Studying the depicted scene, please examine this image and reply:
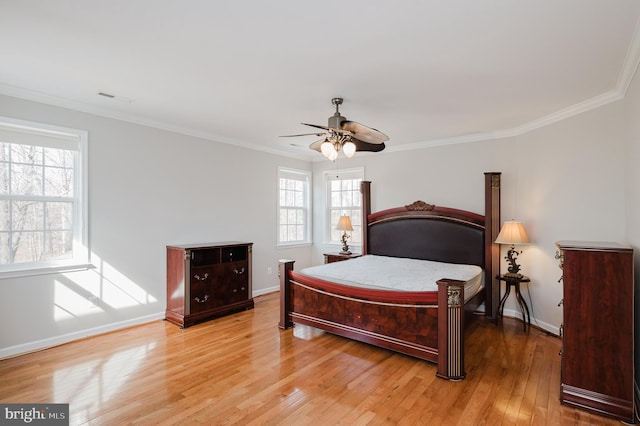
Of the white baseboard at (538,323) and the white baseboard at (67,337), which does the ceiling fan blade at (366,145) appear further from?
the white baseboard at (67,337)

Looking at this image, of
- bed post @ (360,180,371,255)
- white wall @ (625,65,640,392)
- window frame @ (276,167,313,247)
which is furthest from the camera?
window frame @ (276,167,313,247)

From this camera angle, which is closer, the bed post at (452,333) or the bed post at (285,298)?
the bed post at (452,333)

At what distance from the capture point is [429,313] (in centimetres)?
288

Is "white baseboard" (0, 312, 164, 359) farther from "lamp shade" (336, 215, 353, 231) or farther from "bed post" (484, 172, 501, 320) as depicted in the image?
"bed post" (484, 172, 501, 320)

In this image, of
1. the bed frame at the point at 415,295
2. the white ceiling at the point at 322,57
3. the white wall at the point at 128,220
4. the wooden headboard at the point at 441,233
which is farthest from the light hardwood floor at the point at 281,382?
the white ceiling at the point at 322,57

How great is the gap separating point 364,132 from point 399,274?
171 cm

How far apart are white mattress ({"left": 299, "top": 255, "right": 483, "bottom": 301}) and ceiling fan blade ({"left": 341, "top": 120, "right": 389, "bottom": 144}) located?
56.3 inches

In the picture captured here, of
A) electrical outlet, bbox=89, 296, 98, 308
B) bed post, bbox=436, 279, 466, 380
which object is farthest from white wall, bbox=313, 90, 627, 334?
electrical outlet, bbox=89, 296, 98, 308

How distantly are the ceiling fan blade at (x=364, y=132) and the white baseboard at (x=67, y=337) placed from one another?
133 inches

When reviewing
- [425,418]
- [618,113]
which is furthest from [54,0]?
[618,113]

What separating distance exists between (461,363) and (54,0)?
3697mm

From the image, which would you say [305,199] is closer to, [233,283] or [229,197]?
[229,197]

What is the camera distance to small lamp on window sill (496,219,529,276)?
3873 millimetres

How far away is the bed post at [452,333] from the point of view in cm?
268
